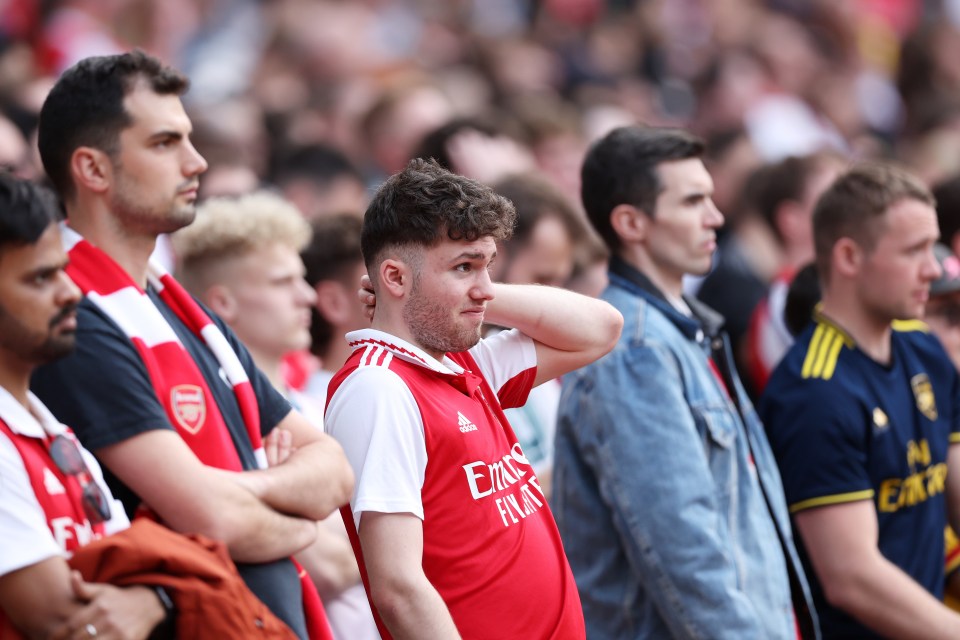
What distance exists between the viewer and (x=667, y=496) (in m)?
4.36

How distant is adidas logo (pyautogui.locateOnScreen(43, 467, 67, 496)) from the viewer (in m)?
3.03

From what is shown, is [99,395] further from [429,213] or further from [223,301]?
[223,301]

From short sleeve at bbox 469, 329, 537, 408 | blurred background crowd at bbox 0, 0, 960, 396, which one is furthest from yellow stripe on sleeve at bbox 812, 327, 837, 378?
short sleeve at bbox 469, 329, 537, 408

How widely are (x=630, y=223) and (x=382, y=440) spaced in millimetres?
1772

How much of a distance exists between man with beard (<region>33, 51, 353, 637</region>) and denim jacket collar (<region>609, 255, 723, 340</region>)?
139cm

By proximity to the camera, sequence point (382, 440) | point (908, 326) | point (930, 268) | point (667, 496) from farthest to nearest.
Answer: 1. point (908, 326)
2. point (930, 268)
3. point (667, 496)
4. point (382, 440)

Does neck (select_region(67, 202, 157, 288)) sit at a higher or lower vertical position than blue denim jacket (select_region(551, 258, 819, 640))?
higher

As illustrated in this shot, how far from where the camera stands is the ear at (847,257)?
5215 millimetres

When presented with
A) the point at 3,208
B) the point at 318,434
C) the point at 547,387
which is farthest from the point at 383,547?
the point at 547,387

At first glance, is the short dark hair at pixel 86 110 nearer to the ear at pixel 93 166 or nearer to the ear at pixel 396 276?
the ear at pixel 93 166

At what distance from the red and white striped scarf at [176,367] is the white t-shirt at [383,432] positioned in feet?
0.94

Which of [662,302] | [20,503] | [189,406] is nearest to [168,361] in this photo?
[189,406]

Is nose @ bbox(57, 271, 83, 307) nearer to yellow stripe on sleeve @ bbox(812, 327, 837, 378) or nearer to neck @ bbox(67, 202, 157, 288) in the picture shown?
neck @ bbox(67, 202, 157, 288)

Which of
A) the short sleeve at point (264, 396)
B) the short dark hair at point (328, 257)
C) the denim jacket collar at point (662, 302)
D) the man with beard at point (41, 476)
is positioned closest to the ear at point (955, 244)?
the denim jacket collar at point (662, 302)
